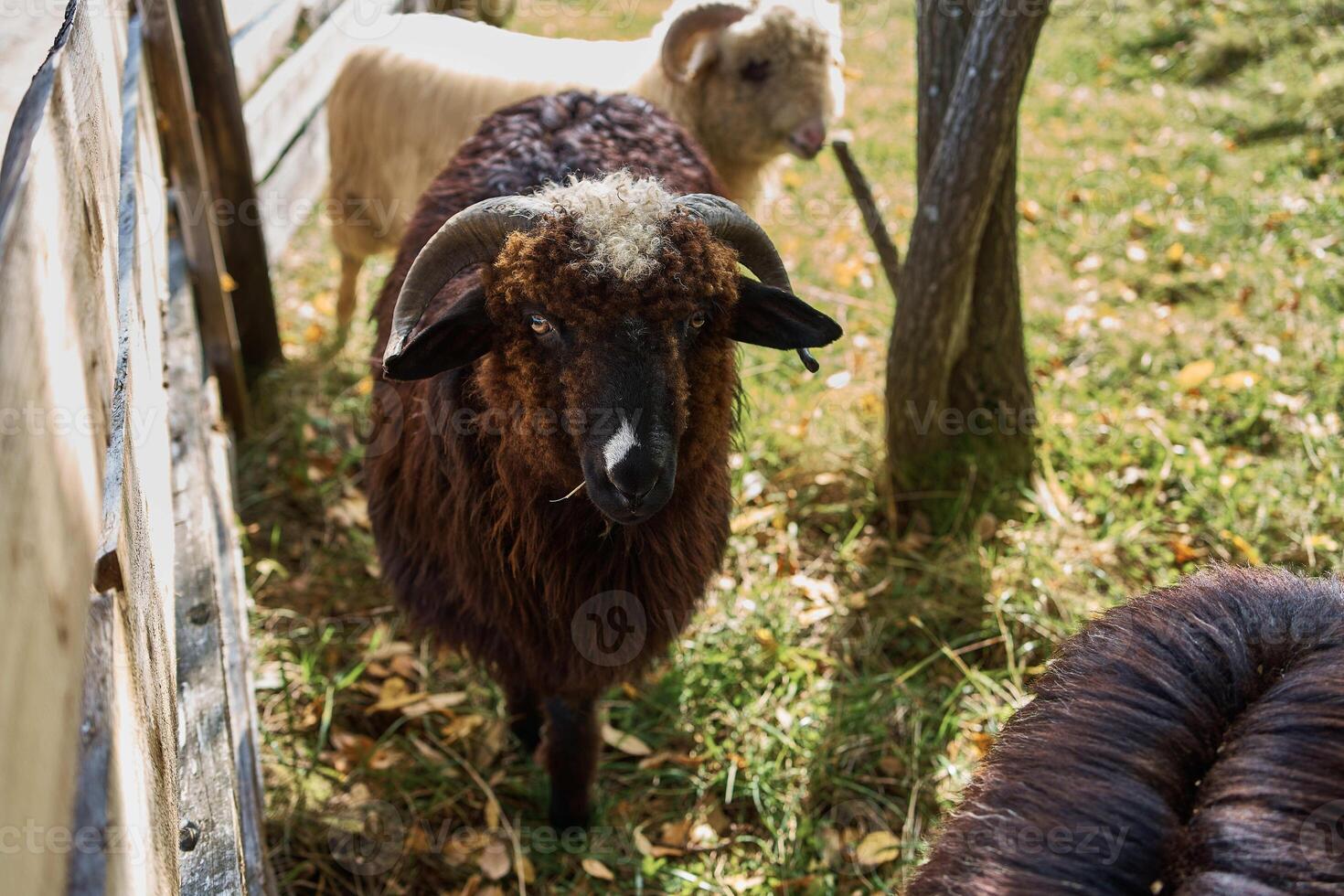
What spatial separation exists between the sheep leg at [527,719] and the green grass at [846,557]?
9 cm

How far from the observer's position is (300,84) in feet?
19.7

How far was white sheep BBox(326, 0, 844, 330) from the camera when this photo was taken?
16.4ft

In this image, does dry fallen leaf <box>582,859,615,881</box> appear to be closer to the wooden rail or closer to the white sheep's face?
the wooden rail

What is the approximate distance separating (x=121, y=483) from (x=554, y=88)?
392cm

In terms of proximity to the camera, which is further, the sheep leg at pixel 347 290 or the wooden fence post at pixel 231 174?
the sheep leg at pixel 347 290

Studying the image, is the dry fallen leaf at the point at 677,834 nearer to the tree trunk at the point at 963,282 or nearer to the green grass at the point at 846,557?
the green grass at the point at 846,557

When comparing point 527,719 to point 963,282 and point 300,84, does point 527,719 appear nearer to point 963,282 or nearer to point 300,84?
point 963,282

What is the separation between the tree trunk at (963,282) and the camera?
3637mm

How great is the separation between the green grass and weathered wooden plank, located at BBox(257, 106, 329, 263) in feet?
0.91

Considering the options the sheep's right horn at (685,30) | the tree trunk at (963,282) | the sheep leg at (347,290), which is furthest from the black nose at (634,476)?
the sheep leg at (347,290)

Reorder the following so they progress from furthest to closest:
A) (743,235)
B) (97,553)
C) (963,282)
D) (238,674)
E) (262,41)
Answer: (262,41)
(963,282)
(238,674)
(743,235)
(97,553)

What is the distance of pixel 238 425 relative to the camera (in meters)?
4.75

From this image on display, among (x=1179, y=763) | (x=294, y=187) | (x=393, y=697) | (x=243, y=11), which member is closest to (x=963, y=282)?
(x=1179, y=763)

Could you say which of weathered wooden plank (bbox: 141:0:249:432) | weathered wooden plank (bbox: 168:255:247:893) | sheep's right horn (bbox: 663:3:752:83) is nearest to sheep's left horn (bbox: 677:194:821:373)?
weathered wooden plank (bbox: 168:255:247:893)
